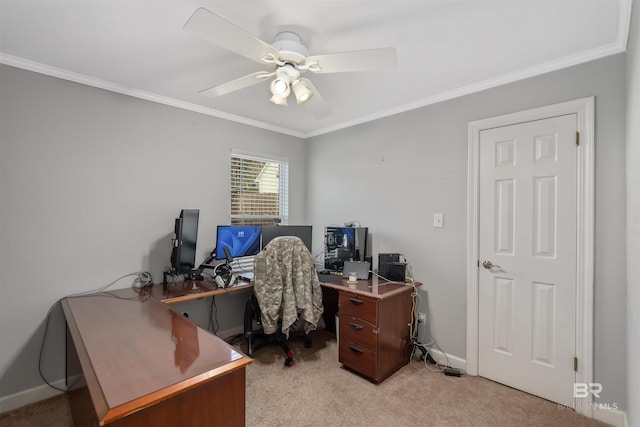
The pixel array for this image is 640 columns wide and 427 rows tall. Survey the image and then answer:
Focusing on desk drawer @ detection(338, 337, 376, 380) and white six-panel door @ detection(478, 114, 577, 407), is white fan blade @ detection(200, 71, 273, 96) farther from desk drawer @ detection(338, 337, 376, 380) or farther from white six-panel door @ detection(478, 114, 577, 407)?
desk drawer @ detection(338, 337, 376, 380)

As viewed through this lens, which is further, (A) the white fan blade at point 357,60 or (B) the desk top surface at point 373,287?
(B) the desk top surface at point 373,287

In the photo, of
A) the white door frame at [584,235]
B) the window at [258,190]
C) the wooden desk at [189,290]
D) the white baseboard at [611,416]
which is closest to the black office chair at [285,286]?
the wooden desk at [189,290]

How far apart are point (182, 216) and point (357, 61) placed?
1885 millimetres

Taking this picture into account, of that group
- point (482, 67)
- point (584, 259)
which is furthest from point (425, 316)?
point (482, 67)

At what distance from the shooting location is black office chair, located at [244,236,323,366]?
2486 millimetres

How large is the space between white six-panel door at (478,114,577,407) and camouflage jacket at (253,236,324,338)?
1.49 metres

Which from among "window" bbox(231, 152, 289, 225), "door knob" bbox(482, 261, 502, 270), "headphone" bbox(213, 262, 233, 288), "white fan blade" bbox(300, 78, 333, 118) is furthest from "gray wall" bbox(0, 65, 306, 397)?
"door knob" bbox(482, 261, 502, 270)

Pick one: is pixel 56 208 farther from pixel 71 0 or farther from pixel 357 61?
pixel 357 61

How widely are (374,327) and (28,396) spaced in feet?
8.51

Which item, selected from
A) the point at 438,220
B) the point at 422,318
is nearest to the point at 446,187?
the point at 438,220

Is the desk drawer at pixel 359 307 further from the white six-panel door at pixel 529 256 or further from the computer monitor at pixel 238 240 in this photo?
the computer monitor at pixel 238 240

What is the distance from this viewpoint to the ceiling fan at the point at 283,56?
4.25 ft

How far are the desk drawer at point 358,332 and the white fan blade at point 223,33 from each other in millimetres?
2051

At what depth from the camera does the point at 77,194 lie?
7.65 ft
